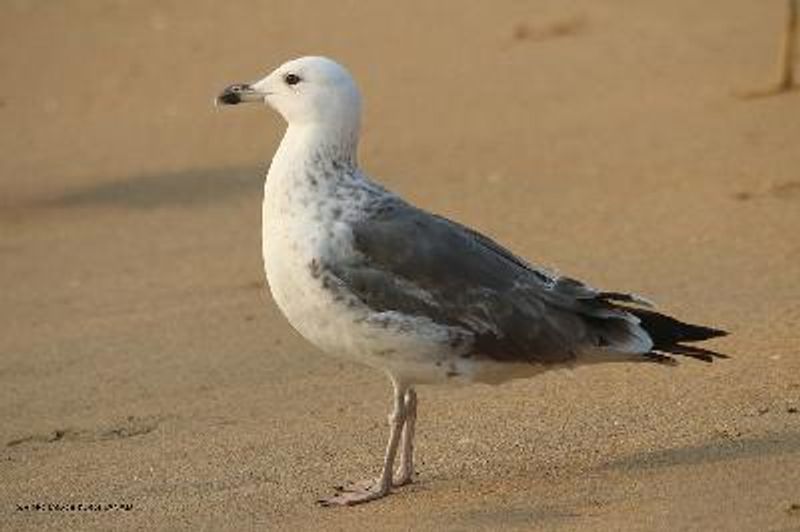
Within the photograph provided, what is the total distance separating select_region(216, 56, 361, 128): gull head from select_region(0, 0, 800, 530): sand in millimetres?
1311

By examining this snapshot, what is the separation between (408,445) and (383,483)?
256mm

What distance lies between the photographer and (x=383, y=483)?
21.7 feet

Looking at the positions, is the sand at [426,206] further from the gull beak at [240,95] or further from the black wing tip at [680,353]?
the gull beak at [240,95]

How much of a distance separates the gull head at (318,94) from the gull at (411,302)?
0.18 metres

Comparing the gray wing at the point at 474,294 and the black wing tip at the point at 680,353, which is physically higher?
the gray wing at the point at 474,294

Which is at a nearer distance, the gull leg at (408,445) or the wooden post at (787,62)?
the gull leg at (408,445)

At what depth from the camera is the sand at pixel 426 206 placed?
21.9ft

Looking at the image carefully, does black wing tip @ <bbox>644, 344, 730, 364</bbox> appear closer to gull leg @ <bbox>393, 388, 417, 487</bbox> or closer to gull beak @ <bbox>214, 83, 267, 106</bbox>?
gull leg @ <bbox>393, 388, 417, 487</bbox>

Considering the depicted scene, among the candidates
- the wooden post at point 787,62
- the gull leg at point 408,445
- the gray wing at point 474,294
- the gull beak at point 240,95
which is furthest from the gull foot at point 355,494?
the wooden post at point 787,62

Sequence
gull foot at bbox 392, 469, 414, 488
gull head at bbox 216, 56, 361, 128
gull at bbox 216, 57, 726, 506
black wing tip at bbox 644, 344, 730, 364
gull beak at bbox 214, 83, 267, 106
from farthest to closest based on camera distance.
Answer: gull beak at bbox 214, 83, 267, 106 → gull head at bbox 216, 56, 361, 128 → gull foot at bbox 392, 469, 414, 488 → black wing tip at bbox 644, 344, 730, 364 → gull at bbox 216, 57, 726, 506

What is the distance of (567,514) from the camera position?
6109mm

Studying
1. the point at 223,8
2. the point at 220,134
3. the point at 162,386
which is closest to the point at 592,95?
the point at 220,134

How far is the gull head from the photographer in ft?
22.8

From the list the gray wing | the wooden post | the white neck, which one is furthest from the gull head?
the wooden post
